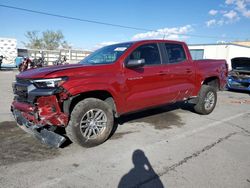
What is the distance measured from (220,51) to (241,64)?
21.1 metres

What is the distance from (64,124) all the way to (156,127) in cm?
244

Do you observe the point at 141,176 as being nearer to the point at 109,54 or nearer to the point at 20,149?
the point at 20,149

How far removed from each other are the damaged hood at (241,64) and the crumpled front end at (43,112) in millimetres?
10736

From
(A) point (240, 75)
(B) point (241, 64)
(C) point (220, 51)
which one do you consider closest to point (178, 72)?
(A) point (240, 75)

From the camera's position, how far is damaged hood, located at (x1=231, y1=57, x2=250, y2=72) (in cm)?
1203

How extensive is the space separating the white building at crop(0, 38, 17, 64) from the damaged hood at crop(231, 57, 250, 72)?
74.4ft

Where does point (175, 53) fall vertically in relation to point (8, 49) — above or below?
below

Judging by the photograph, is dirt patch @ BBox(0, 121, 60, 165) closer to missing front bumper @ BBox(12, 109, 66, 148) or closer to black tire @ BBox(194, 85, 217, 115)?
missing front bumper @ BBox(12, 109, 66, 148)

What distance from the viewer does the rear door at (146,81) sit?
4.86 metres

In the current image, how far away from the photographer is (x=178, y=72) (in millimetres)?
5859

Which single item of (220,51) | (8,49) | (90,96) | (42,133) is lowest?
(42,133)

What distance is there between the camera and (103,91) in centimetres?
448

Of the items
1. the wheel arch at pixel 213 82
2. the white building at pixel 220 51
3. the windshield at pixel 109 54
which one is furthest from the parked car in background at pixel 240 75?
the white building at pixel 220 51

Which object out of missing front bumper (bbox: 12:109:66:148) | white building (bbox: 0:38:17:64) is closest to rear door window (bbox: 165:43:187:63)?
missing front bumper (bbox: 12:109:66:148)
